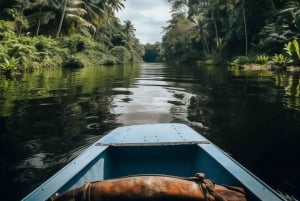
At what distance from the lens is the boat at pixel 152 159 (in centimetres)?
237

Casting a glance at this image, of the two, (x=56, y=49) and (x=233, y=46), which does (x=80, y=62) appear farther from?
(x=233, y=46)

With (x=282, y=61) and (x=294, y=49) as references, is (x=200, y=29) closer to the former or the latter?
(x=282, y=61)

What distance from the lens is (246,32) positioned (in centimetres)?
3450

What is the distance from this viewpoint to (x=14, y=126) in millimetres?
6094

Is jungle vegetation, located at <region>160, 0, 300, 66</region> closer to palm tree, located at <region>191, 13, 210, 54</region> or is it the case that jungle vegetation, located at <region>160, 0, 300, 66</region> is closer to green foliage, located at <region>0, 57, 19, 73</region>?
palm tree, located at <region>191, 13, 210, 54</region>

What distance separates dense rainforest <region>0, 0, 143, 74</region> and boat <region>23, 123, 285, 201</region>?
16439 mm

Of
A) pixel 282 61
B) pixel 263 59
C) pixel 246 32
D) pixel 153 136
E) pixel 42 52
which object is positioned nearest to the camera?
pixel 153 136

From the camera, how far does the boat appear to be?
7.78 ft

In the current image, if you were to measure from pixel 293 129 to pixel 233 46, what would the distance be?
34.5 m

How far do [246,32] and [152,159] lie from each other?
34071mm

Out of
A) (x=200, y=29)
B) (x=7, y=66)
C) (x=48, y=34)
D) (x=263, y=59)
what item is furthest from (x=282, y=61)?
(x=200, y=29)

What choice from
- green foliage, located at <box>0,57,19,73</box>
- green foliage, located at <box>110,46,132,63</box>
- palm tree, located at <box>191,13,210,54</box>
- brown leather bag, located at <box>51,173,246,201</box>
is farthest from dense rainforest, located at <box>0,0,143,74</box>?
brown leather bag, located at <box>51,173,246,201</box>

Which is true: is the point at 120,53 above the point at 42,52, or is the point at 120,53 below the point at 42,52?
above

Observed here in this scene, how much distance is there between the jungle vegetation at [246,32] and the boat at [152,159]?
2068 cm
